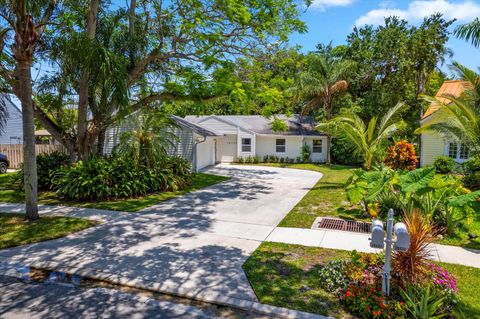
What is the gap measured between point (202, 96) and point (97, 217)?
618 centimetres

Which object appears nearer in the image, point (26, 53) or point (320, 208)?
point (26, 53)

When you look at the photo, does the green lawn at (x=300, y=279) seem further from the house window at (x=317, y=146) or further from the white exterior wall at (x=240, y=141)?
the house window at (x=317, y=146)

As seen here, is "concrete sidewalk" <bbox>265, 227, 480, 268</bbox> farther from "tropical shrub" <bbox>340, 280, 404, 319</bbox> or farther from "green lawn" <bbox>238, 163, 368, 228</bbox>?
"tropical shrub" <bbox>340, 280, 404, 319</bbox>

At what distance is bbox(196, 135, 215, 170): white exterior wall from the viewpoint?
2116 cm

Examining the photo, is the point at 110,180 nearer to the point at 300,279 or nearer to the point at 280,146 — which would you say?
the point at 300,279

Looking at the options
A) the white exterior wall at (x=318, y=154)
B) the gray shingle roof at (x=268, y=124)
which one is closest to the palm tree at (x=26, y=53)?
the gray shingle roof at (x=268, y=124)

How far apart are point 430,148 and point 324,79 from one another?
923 cm

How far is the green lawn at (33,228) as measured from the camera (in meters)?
7.20

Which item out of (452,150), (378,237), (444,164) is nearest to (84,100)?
(378,237)

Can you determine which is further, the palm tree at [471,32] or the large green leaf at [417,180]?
the palm tree at [471,32]

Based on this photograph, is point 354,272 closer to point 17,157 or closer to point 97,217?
point 97,217

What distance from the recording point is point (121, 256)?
20.7ft

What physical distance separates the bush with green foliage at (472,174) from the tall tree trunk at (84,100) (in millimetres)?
15529

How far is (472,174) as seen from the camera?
44.0ft
